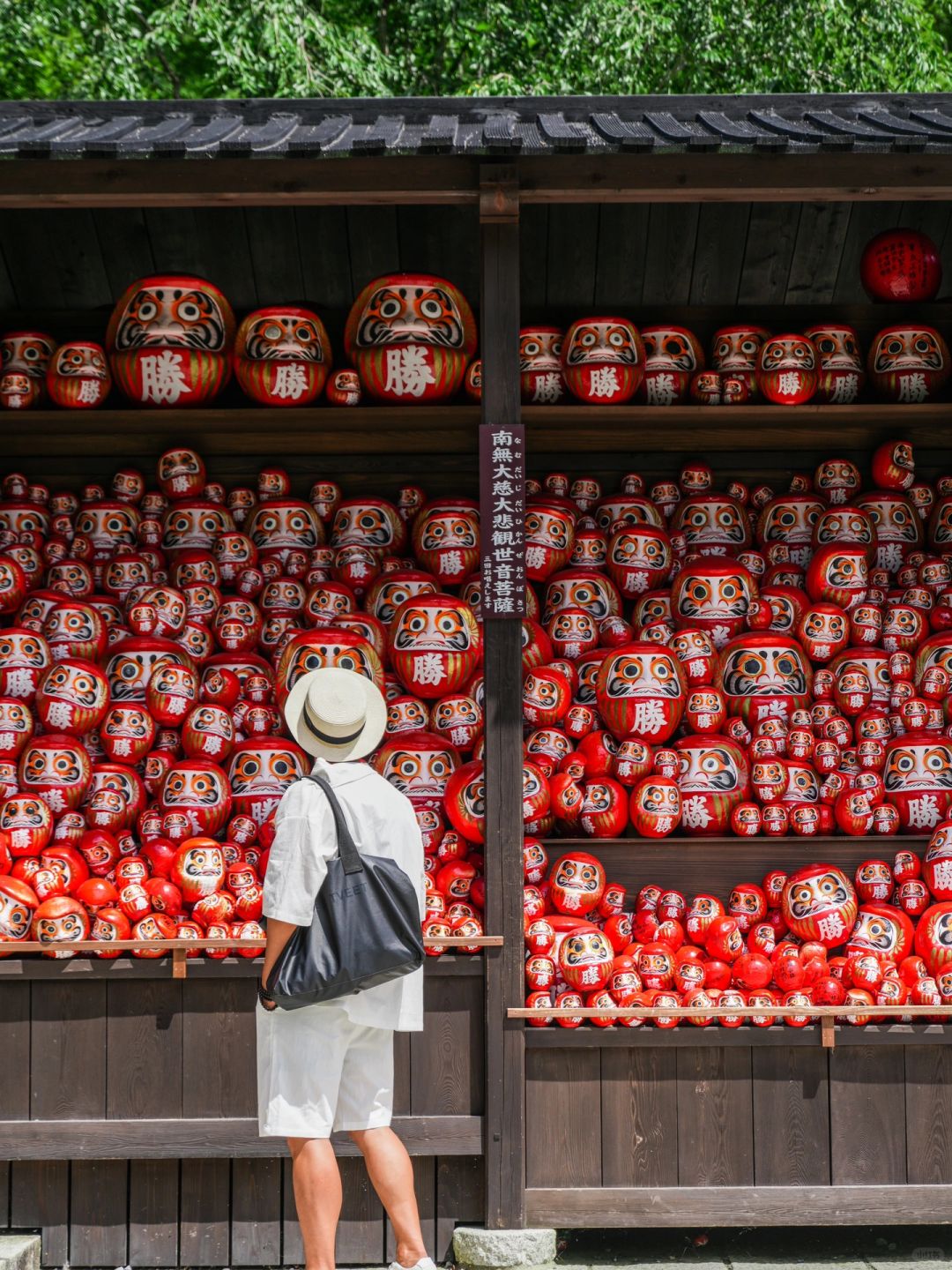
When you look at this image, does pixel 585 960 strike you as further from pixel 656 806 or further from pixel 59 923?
pixel 59 923

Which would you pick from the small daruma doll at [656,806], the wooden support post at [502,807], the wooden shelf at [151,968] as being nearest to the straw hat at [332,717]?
the wooden support post at [502,807]

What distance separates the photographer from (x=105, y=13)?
1062cm

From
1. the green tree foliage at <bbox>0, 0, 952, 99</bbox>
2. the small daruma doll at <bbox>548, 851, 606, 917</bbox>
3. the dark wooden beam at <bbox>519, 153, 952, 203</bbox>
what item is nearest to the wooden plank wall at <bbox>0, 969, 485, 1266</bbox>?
the small daruma doll at <bbox>548, 851, 606, 917</bbox>

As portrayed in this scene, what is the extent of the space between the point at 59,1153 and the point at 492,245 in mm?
3079

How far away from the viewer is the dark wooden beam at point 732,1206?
3959 millimetres

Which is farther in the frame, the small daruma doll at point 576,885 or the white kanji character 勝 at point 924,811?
the white kanji character 勝 at point 924,811

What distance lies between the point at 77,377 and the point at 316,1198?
10.1 feet

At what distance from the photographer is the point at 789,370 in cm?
493

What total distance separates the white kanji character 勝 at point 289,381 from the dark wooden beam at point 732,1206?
2.86 m

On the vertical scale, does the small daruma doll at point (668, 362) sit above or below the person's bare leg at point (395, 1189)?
above

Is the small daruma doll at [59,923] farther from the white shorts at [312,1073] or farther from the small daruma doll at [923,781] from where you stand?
the small daruma doll at [923,781]

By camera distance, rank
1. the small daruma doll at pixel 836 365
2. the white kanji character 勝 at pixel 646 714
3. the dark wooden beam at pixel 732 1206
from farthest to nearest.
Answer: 1. the small daruma doll at pixel 836 365
2. the white kanji character 勝 at pixel 646 714
3. the dark wooden beam at pixel 732 1206

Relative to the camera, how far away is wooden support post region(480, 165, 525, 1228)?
394cm

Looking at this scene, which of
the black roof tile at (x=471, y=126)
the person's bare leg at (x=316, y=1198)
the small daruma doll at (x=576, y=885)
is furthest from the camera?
the small daruma doll at (x=576, y=885)
